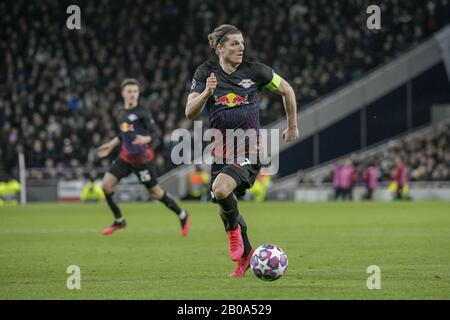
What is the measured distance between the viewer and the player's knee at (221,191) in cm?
1003

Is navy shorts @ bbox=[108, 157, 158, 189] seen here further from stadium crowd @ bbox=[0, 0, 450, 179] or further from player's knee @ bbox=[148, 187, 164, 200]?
stadium crowd @ bbox=[0, 0, 450, 179]

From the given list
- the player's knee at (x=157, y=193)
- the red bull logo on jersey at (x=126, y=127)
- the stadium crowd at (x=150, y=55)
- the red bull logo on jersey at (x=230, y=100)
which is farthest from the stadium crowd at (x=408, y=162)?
the red bull logo on jersey at (x=230, y=100)

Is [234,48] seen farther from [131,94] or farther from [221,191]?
[131,94]

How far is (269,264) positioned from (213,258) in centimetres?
293

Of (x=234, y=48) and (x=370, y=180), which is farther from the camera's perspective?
(x=370, y=180)

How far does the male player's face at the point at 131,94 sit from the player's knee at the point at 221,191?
7170mm

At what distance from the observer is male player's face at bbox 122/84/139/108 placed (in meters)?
16.9

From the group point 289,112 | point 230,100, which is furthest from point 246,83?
point 289,112

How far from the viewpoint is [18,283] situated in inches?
375

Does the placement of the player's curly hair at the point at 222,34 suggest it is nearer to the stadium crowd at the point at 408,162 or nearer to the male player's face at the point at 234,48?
the male player's face at the point at 234,48

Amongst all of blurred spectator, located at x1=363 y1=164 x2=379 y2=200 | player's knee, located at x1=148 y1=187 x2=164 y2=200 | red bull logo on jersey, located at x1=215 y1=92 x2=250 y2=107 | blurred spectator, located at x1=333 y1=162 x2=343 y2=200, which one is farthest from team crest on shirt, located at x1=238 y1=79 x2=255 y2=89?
blurred spectator, located at x1=333 y1=162 x2=343 y2=200

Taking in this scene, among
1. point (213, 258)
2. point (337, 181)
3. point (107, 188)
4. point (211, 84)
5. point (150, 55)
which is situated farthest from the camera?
point (150, 55)

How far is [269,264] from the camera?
9.40m

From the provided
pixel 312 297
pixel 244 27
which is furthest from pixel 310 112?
pixel 312 297
